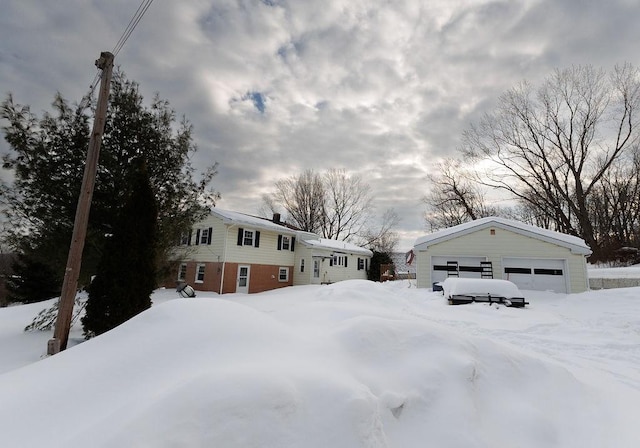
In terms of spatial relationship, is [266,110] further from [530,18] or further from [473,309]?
[473,309]

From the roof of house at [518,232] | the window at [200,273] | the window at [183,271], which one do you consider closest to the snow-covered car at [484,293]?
the roof of house at [518,232]

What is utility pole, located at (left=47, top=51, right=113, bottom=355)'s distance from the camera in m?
5.67

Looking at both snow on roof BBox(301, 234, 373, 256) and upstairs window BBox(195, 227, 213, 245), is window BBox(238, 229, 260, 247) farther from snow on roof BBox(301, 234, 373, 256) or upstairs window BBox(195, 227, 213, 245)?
snow on roof BBox(301, 234, 373, 256)

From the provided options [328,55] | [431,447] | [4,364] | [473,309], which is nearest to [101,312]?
[4,364]

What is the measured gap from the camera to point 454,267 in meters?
17.4

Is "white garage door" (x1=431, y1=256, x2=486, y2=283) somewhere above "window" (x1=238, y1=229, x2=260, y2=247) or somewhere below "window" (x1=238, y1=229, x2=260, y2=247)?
below

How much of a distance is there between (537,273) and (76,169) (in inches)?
792

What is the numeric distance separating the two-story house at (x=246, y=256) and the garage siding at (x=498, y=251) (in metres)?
8.21

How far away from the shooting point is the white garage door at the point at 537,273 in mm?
15477

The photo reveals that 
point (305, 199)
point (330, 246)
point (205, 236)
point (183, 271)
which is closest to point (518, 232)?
point (330, 246)

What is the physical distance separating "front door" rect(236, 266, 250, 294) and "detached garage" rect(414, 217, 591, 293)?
34.2 ft

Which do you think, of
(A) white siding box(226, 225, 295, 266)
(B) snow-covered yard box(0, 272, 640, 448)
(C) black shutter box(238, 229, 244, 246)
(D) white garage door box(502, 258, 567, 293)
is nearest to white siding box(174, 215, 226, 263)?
(A) white siding box(226, 225, 295, 266)

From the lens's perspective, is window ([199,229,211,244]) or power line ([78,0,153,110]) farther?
window ([199,229,211,244])

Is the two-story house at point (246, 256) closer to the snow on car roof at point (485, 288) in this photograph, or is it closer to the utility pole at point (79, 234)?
the utility pole at point (79, 234)
